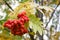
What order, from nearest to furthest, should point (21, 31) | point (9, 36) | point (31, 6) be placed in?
point (21, 31) < point (9, 36) < point (31, 6)

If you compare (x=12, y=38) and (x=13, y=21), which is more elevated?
(x=13, y=21)

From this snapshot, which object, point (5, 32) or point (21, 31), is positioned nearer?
point (21, 31)

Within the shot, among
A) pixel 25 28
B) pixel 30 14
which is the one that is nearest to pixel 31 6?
pixel 30 14

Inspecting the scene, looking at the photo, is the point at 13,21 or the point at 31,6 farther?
the point at 31,6

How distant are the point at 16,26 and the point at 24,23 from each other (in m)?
0.05

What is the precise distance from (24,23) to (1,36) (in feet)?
0.46

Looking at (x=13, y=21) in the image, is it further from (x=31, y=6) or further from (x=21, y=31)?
(x=31, y=6)

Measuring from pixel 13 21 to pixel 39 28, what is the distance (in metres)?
0.14

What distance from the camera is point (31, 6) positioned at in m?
1.01

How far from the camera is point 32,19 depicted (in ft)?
2.93

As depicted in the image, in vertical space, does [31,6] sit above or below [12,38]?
above

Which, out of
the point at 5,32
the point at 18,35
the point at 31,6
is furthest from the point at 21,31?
the point at 31,6

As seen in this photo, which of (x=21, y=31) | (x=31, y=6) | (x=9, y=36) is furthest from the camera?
(x=31, y=6)

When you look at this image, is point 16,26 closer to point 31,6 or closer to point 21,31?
point 21,31
